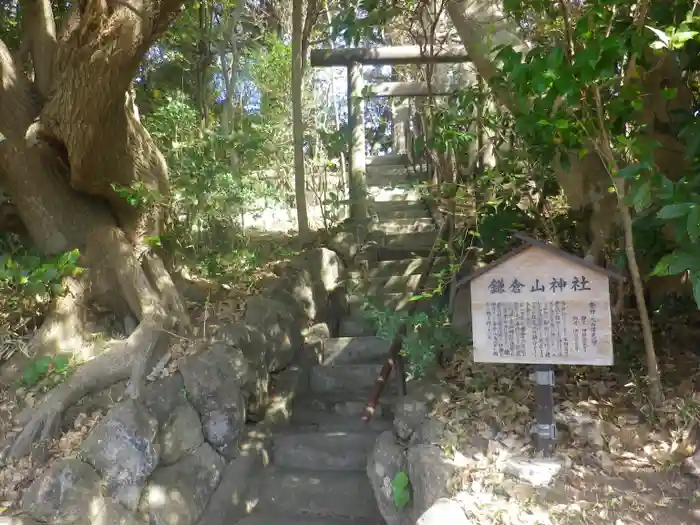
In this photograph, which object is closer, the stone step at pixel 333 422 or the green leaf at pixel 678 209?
the green leaf at pixel 678 209

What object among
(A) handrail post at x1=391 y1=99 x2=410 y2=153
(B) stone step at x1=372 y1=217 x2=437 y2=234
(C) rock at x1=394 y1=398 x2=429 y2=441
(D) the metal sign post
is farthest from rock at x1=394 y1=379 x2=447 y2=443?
(A) handrail post at x1=391 y1=99 x2=410 y2=153

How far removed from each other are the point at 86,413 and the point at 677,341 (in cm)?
452

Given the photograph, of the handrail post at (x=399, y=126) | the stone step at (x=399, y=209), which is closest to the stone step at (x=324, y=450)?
the stone step at (x=399, y=209)

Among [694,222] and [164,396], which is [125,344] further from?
[694,222]

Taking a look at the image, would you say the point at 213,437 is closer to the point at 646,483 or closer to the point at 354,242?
the point at 646,483

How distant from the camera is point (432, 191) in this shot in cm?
577

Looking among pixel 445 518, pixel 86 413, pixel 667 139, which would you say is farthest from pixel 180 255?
pixel 667 139

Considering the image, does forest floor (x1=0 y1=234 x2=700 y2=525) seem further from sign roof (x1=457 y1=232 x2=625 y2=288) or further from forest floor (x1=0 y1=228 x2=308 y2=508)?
sign roof (x1=457 y1=232 x2=625 y2=288)

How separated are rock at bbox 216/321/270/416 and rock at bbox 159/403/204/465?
0.62 m

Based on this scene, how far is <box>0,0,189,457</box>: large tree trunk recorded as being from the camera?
Answer: 4168 mm

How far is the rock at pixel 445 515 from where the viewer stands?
122 inches

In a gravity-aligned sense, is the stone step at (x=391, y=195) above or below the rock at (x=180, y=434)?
above

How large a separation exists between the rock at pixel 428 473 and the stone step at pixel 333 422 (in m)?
1.18

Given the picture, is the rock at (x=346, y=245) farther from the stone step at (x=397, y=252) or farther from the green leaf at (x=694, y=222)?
the green leaf at (x=694, y=222)
